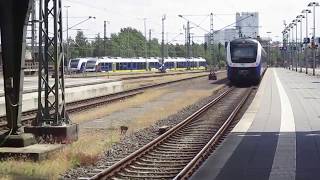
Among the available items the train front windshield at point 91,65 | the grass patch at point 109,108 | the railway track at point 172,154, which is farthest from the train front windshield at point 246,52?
the train front windshield at point 91,65

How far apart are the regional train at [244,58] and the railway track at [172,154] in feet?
78.6

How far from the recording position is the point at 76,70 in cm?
8694

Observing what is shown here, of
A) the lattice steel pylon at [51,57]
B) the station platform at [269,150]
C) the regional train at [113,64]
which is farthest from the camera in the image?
the regional train at [113,64]

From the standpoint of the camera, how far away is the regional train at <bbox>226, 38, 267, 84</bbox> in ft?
150

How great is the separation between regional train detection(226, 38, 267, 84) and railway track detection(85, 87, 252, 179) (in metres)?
24.0

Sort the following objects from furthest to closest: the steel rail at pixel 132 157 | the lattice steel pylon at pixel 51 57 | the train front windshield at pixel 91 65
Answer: the train front windshield at pixel 91 65 < the lattice steel pylon at pixel 51 57 < the steel rail at pixel 132 157

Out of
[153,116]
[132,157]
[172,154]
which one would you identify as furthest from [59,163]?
[153,116]

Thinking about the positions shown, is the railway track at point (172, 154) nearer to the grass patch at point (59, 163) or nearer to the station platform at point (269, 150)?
the station platform at point (269, 150)

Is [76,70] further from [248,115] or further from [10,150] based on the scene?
[10,150]

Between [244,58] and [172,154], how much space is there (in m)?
32.3

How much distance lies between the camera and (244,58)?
45688 mm

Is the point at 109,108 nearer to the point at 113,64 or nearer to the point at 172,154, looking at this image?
the point at 172,154

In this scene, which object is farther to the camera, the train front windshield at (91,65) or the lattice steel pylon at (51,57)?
the train front windshield at (91,65)

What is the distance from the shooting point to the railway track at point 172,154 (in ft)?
37.3
